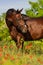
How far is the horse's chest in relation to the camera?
10030mm

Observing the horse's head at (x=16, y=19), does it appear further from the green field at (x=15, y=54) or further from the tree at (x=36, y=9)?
the tree at (x=36, y=9)

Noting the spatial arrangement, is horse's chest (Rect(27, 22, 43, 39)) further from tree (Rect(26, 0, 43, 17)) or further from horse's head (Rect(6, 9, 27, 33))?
tree (Rect(26, 0, 43, 17))

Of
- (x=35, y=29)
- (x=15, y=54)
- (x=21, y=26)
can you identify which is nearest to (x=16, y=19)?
(x=21, y=26)

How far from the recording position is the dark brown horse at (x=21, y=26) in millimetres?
9539

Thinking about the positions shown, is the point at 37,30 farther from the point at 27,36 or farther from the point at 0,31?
the point at 0,31

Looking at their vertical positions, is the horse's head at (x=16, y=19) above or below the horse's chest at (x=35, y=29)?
above

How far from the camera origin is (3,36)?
12.6 m

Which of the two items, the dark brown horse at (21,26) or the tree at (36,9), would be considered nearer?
the dark brown horse at (21,26)

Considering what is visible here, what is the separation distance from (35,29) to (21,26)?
0.85 meters

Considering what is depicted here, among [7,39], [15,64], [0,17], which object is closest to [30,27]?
[7,39]

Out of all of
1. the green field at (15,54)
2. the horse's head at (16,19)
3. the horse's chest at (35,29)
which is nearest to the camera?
the green field at (15,54)

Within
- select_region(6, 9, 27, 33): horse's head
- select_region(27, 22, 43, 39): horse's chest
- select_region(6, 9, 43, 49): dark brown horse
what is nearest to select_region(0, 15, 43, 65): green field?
select_region(6, 9, 43, 49): dark brown horse

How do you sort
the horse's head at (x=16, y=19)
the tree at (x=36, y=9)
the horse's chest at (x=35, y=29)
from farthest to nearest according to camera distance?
the tree at (x=36, y=9) → the horse's chest at (x=35, y=29) → the horse's head at (x=16, y=19)

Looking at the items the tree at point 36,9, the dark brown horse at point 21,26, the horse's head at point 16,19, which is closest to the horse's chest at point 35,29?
the dark brown horse at point 21,26
